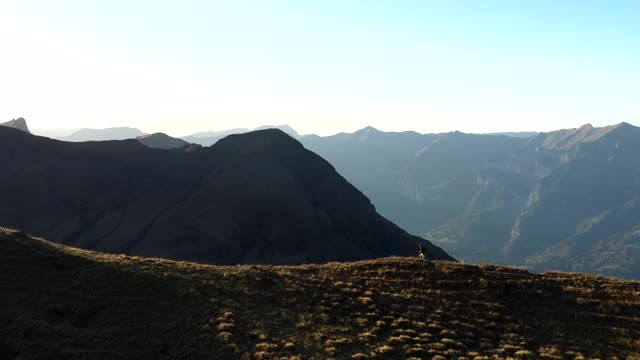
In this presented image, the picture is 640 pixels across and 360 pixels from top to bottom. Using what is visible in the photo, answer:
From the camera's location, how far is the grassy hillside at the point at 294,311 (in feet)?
116

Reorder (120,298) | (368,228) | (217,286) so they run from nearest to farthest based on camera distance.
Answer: (120,298) → (217,286) → (368,228)

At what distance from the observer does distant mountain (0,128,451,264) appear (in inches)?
5709

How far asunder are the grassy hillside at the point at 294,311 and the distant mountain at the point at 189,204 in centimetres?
9297

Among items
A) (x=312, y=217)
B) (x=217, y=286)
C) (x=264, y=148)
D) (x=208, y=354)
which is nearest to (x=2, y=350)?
(x=208, y=354)

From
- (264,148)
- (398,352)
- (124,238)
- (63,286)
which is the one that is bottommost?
(124,238)

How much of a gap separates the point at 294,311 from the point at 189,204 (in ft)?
Answer: 413

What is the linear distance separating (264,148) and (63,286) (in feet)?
513

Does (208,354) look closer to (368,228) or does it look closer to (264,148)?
(368,228)

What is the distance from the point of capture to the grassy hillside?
35.2 m

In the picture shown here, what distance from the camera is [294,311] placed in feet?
139

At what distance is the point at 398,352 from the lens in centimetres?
3606

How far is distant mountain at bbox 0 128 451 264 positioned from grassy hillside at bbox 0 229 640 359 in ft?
305

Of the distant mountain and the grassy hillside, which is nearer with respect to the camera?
the grassy hillside

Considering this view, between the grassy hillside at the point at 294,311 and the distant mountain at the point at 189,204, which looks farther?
the distant mountain at the point at 189,204
